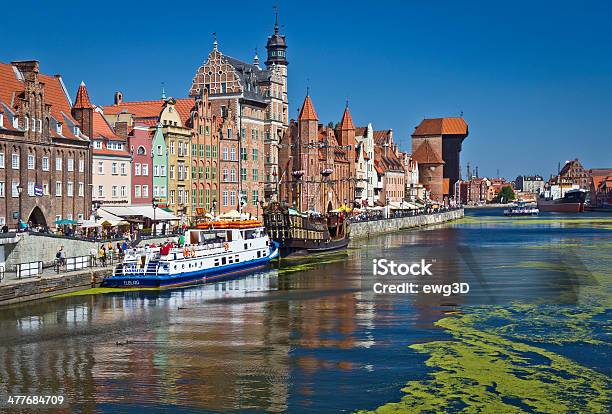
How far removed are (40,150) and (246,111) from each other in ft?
151

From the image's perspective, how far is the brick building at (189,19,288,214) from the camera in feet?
379

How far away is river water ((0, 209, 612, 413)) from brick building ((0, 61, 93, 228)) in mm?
18969

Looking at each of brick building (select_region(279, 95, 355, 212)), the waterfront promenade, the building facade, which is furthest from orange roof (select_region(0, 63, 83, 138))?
brick building (select_region(279, 95, 355, 212))

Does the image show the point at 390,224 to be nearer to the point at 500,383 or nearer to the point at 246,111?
the point at 246,111

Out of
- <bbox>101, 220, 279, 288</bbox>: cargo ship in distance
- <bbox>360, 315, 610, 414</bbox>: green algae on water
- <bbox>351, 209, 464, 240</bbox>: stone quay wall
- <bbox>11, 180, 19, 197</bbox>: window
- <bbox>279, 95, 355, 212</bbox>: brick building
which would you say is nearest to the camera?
<bbox>360, 315, 610, 414</bbox>: green algae on water

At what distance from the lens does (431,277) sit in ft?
236

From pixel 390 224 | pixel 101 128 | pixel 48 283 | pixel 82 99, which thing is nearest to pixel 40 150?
pixel 82 99

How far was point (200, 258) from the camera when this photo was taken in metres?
66.8

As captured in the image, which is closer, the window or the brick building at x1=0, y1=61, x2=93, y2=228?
the brick building at x1=0, y1=61, x2=93, y2=228

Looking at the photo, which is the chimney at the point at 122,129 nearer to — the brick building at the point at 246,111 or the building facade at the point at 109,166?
the building facade at the point at 109,166

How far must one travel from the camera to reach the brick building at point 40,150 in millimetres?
70688

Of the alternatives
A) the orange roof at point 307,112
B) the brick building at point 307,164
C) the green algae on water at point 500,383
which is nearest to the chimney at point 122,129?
the brick building at point 307,164

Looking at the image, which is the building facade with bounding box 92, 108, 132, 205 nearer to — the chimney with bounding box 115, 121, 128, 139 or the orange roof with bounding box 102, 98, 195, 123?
the chimney with bounding box 115, 121, 128, 139

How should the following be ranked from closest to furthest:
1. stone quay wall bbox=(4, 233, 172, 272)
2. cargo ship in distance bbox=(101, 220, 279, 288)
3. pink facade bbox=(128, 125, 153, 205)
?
1. cargo ship in distance bbox=(101, 220, 279, 288)
2. stone quay wall bbox=(4, 233, 172, 272)
3. pink facade bbox=(128, 125, 153, 205)
